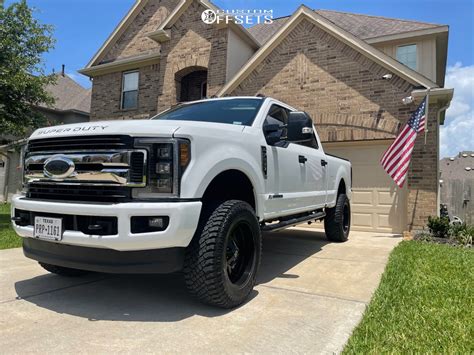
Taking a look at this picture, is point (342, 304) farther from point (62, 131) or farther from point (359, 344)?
point (62, 131)

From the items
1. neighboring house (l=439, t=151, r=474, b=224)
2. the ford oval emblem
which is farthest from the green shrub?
the ford oval emblem

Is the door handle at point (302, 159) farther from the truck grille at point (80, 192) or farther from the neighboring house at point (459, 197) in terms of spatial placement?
Answer: the neighboring house at point (459, 197)

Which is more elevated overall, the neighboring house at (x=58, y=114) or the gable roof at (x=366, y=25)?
the gable roof at (x=366, y=25)

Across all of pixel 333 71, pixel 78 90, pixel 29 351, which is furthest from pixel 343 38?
pixel 78 90

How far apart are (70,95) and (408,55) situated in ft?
65.8

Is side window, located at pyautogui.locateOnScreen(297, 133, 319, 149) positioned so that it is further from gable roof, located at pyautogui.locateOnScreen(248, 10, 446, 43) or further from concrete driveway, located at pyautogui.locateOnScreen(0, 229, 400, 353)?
gable roof, located at pyautogui.locateOnScreen(248, 10, 446, 43)

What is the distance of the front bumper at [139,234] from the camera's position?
2754mm

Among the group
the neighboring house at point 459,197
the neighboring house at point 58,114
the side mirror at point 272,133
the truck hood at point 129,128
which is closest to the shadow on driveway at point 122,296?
the truck hood at point 129,128

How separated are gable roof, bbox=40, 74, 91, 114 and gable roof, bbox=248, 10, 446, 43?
12.1 m

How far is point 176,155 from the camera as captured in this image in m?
2.89

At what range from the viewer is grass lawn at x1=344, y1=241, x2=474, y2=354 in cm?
255

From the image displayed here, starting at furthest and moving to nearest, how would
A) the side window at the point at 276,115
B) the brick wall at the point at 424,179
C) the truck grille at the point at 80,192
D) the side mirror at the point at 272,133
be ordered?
the brick wall at the point at 424,179
the side window at the point at 276,115
the side mirror at the point at 272,133
the truck grille at the point at 80,192

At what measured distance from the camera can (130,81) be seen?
15.3 m

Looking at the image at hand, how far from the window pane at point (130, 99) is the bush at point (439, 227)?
1134 cm
